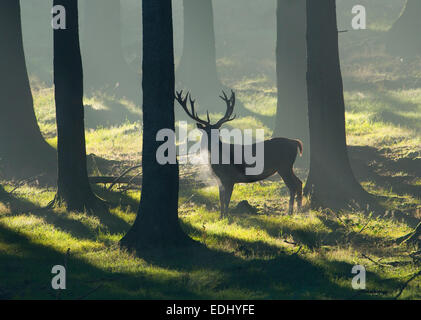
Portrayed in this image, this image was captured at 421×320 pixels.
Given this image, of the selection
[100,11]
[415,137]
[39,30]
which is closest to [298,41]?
[415,137]

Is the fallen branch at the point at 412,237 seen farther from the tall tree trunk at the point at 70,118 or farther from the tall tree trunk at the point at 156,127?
the tall tree trunk at the point at 70,118

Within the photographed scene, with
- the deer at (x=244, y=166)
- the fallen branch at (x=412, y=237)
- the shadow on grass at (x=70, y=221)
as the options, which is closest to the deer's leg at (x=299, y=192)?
the deer at (x=244, y=166)

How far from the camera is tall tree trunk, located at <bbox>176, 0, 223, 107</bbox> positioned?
28.6 metres

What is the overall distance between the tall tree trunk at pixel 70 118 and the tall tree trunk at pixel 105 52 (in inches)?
708

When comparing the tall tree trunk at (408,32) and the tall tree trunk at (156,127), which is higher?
A: the tall tree trunk at (408,32)

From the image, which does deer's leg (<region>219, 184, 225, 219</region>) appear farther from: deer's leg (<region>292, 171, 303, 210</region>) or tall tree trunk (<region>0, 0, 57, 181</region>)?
tall tree trunk (<region>0, 0, 57, 181</region>)

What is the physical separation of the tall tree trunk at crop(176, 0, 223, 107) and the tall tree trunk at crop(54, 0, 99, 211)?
15529 millimetres

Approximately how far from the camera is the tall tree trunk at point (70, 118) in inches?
505

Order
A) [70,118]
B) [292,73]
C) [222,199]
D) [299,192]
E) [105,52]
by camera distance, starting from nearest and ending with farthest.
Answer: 1. [70,118]
2. [222,199]
3. [299,192]
4. [292,73]
5. [105,52]

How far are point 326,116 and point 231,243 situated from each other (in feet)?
15.0

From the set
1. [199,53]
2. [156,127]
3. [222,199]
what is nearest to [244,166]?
[222,199]

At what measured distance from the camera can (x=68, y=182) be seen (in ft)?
42.5

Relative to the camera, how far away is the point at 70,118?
1282 centimetres

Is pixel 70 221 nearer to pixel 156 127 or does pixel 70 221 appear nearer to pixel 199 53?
pixel 156 127
